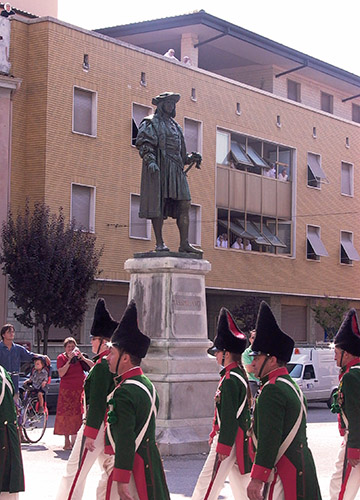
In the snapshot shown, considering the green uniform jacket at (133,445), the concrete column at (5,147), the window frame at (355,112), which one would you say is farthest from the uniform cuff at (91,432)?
the window frame at (355,112)

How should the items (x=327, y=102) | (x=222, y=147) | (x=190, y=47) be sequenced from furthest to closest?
(x=327, y=102) < (x=190, y=47) < (x=222, y=147)

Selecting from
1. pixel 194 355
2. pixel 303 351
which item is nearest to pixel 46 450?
pixel 194 355

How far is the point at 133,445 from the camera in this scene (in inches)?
255

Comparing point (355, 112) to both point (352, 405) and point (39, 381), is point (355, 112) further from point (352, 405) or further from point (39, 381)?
point (352, 405)

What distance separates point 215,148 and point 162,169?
73.0 feet

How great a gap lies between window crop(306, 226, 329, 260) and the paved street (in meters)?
23.7

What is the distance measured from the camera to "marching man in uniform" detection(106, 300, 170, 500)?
253 inches

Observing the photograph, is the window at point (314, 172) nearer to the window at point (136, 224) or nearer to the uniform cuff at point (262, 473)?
the window at point (136, 224)

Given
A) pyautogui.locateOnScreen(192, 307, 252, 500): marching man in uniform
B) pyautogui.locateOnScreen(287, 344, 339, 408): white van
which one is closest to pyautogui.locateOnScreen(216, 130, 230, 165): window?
pyautogui.locateOnScreen(287, 344, 339, 408): white van

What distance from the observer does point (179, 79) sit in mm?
36656

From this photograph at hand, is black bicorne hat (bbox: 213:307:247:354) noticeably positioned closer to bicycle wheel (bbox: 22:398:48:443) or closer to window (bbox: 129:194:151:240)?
bicycle wheel (bbox: 22:398:48:443)

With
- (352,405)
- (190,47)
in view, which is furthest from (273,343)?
(190,47)

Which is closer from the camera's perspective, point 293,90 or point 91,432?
point 91,432

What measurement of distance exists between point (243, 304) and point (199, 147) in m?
6.23
